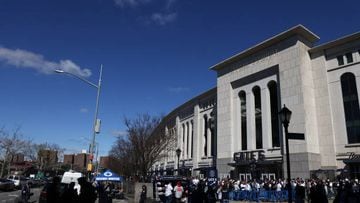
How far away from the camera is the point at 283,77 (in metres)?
39.6

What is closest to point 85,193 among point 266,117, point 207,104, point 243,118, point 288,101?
point 288,101

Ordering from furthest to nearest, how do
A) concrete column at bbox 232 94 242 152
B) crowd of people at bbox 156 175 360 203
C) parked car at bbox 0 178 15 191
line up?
concrete column at bbox 232 94 242 152, parked car at bbox 0 178 15 191, crowd of people at bbox 156 175 360 203

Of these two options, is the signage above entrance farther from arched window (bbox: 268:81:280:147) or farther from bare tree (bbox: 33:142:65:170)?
bare tree (bbox: 33:142:65:170)

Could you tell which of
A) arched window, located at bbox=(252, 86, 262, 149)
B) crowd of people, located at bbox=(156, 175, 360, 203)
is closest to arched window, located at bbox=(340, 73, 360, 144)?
crowd of people, located at bbox=(156, 175, 360, 203)

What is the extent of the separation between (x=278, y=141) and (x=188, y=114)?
1147 inches

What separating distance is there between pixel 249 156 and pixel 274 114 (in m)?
6.04

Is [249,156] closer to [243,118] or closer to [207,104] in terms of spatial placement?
[243,118]

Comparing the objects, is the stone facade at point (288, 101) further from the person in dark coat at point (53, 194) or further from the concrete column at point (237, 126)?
the person in dark coat at point (53, 194)

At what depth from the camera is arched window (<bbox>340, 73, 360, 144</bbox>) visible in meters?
34.0

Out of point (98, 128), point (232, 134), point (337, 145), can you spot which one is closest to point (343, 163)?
point (337, 145)

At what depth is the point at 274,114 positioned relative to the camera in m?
41.5

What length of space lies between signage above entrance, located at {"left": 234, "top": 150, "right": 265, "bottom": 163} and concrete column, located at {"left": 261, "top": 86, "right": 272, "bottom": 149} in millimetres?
1143

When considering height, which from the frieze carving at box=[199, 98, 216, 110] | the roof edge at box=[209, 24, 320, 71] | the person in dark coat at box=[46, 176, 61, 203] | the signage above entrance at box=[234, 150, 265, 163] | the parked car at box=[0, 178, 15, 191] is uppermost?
the roof edge at box=[209, 24, 320, 71]

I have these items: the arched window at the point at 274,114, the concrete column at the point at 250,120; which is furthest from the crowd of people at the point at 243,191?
the concrete column at the point at 250,120
